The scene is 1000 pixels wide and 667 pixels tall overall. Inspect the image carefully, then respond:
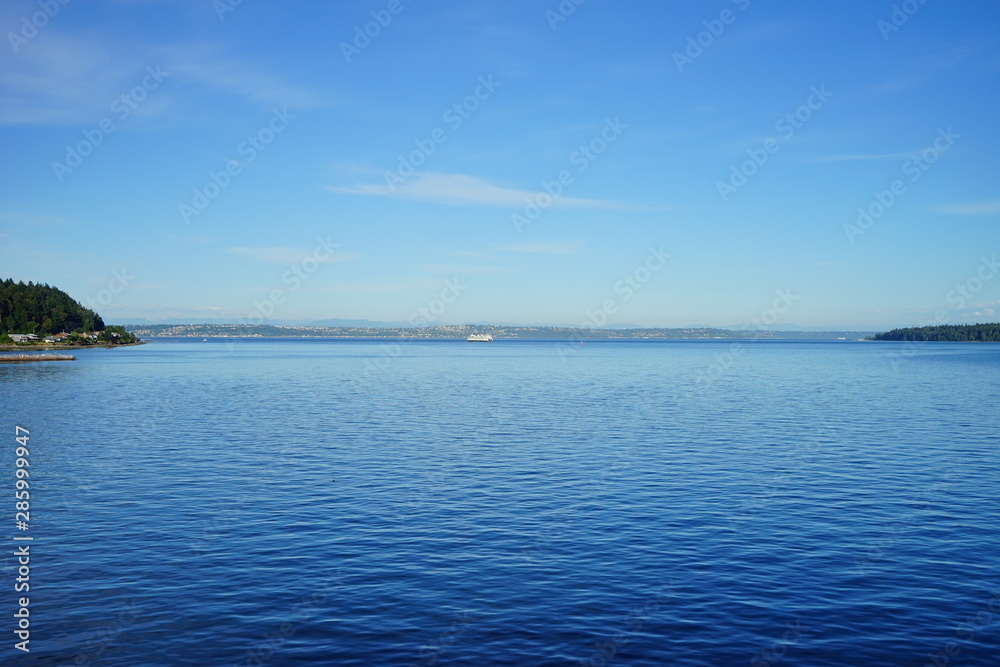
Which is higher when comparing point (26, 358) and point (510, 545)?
point (26, 358)

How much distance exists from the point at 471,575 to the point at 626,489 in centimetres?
1309

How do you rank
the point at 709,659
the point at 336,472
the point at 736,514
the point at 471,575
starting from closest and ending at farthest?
the point at 709,659 < the point at 471,575 < the point at 736,514 < the point at 336,472

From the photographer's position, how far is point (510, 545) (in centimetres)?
2403

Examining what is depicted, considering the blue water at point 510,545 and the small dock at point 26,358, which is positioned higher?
the small dock at point 26,358

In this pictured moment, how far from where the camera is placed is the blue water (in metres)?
16.9

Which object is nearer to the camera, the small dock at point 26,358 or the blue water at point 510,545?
the blue water at point 510,545

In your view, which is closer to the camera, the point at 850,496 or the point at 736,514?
the point at 736,514

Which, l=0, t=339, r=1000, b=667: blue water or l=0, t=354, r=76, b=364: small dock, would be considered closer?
l=0, t=339, r=1000, b=667: blue water

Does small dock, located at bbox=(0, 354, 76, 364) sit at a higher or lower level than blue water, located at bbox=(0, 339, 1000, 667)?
higher

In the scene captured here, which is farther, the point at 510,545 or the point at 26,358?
the point at 26,358

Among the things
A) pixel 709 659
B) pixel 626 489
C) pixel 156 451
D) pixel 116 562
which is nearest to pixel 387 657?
pixel 709 659

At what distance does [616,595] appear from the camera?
19.7 metres

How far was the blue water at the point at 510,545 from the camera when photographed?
55.5ft

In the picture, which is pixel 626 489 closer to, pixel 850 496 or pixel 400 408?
pixel 850 496
